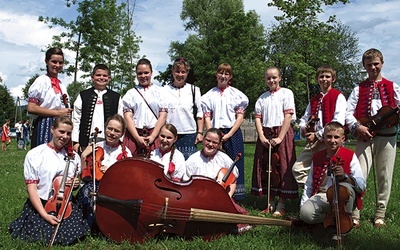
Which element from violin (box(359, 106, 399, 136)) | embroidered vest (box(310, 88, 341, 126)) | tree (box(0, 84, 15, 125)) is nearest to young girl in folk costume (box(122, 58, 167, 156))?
embroidered vest (box(310, 88, 341, 126))

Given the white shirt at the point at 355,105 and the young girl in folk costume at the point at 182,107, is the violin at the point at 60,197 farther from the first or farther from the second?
the white shirt at the point at 355,105

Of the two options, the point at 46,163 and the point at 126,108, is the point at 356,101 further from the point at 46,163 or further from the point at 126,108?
the point at 46,163

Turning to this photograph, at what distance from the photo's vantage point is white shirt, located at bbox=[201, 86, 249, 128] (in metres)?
5.03

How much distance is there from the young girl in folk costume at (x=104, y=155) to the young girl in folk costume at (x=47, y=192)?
4.2 inches

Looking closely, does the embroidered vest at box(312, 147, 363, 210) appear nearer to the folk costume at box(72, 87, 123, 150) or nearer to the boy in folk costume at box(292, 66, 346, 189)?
the boy in folk costume at box(292, 66, 346, 189)

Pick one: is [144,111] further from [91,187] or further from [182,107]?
[91,187]

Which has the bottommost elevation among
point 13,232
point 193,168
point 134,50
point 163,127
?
point 13,232

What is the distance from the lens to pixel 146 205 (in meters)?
3.44

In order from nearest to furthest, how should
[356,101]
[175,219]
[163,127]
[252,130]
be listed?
[175,219]
[163,127]
[356,101]
[252,130]

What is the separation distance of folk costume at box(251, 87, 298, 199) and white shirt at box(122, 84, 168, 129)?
1295mm

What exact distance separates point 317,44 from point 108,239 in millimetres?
12985

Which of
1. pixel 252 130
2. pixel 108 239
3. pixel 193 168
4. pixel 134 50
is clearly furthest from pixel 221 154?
pixel 252 130

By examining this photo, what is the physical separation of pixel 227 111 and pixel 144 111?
1042 millimetres

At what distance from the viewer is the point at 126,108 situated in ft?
15.5
